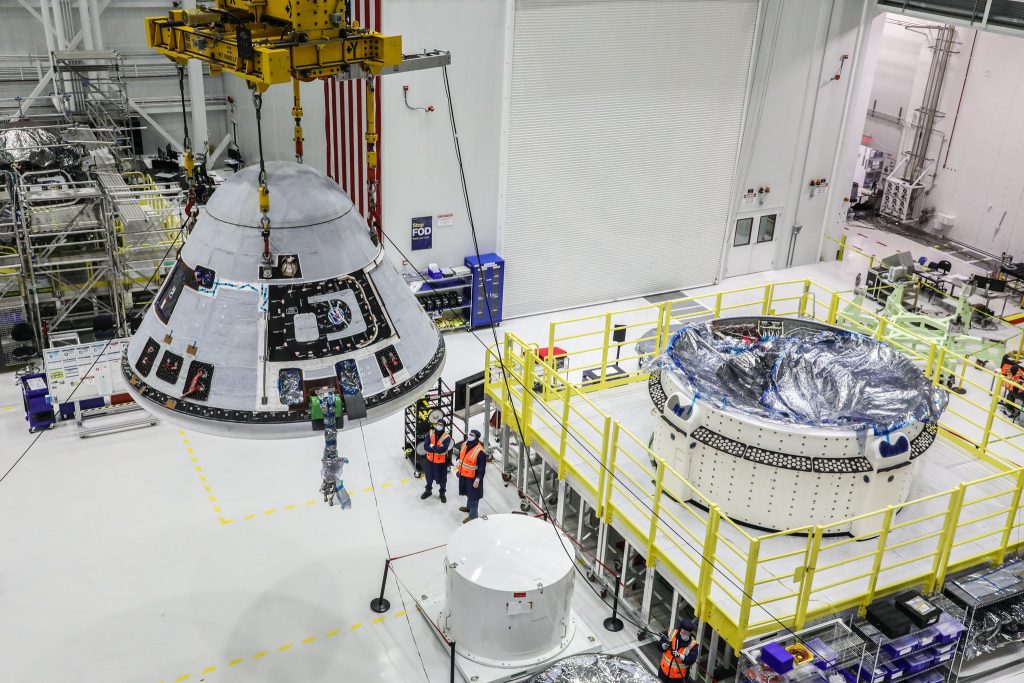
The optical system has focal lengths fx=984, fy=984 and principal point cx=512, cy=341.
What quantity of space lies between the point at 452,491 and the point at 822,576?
5.76 metres

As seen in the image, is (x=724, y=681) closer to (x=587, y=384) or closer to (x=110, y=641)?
(x=587, y=384)

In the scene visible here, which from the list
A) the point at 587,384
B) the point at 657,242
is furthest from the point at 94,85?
the point at 587,384

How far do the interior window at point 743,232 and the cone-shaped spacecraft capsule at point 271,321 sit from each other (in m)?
16.7

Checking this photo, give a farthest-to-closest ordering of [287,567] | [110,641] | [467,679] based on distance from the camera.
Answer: [287,567] → [110,641] → [467,679]

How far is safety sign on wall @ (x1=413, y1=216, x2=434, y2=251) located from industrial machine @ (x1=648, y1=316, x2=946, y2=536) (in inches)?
272

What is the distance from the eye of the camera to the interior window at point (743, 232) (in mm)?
23291

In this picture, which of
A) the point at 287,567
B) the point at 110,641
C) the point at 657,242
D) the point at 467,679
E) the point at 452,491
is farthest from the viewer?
the point at 657,242

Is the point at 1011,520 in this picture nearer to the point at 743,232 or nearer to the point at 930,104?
the point at 743,232

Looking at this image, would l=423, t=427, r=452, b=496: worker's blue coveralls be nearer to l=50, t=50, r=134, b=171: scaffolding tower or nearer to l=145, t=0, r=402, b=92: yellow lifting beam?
l=145, t=0, r=402, b=92: yellow lifting beam

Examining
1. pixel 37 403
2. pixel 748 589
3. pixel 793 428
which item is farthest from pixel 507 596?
pixel 37 403

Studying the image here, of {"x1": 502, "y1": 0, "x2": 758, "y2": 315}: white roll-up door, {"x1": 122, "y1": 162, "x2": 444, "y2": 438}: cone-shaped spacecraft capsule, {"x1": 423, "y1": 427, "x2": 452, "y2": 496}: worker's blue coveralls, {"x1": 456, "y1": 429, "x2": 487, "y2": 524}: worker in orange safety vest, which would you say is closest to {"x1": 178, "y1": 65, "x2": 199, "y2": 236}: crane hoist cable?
{"x1": 122, "y1": 162, "x2": 444, "y2": 438}: cone-shaped spacecraft capsule

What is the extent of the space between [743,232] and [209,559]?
1499 centimetres

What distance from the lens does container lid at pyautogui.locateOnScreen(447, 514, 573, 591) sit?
11164mm

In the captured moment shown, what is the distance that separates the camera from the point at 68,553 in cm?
1341
